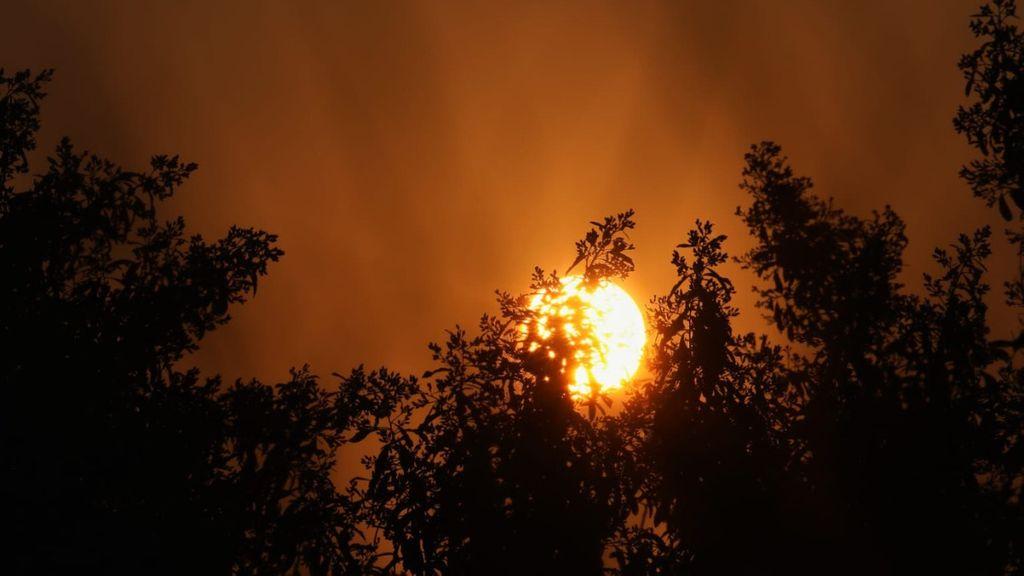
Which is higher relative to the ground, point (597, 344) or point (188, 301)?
point (188, 301)

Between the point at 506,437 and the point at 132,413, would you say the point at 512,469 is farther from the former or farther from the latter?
the point at 132,413

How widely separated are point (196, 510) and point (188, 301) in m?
4.49

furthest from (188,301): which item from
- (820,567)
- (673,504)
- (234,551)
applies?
(820,567)

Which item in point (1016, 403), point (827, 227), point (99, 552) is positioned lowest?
point (99, 552)

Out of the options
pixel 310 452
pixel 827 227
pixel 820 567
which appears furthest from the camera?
pixel 827 227

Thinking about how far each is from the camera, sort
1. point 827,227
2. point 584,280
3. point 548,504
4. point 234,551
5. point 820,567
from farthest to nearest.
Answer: point 827,227
point 234,551
point 584,280
point 820,567
point 548,504

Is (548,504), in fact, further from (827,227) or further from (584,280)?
(827,227)

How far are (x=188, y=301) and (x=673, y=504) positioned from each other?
11.4 meters

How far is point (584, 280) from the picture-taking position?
13375 mm

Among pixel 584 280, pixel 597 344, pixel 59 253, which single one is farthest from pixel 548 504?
pixel 59 253

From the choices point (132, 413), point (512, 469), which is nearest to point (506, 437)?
point (512, 469)

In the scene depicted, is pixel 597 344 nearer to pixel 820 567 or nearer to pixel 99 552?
pixel 820 567

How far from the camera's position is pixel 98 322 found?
14016 mm

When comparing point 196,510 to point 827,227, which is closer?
point 196,510
